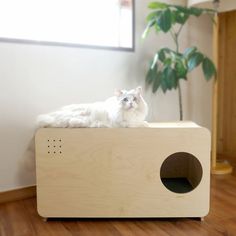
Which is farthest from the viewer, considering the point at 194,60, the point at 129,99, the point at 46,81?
the point at 194,60

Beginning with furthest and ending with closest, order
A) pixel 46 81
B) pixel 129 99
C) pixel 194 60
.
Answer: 1. pixel 194 60
2. pixel 46 81
3. pixel 129 99

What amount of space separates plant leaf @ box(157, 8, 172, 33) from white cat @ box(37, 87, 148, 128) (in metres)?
0.59

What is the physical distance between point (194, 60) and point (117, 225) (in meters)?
1.15

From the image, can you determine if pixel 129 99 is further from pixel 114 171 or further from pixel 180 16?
pixel 180 16

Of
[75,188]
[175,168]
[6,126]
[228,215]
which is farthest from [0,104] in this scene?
[228,215]

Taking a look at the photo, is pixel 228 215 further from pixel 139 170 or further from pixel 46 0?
pixel 46 0

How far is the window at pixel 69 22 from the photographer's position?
5.01 feet

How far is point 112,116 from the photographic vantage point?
4.25 ft

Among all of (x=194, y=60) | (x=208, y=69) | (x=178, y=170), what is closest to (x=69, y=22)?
(x=194, y=60)

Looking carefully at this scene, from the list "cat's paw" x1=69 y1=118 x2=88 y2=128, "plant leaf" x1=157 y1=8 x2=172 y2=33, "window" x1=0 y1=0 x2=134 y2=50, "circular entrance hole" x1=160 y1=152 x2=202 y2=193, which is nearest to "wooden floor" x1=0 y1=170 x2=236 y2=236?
"circular entrance hole" x1=160 y1=152 x2=202 y2=193

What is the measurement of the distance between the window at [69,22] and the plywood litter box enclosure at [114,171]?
0.68 metres

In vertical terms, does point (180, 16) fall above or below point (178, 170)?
above

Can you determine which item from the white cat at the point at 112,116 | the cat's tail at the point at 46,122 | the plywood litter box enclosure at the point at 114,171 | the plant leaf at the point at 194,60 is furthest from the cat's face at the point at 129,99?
the plant leaf at the point at 194,60

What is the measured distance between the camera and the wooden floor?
122 cm
